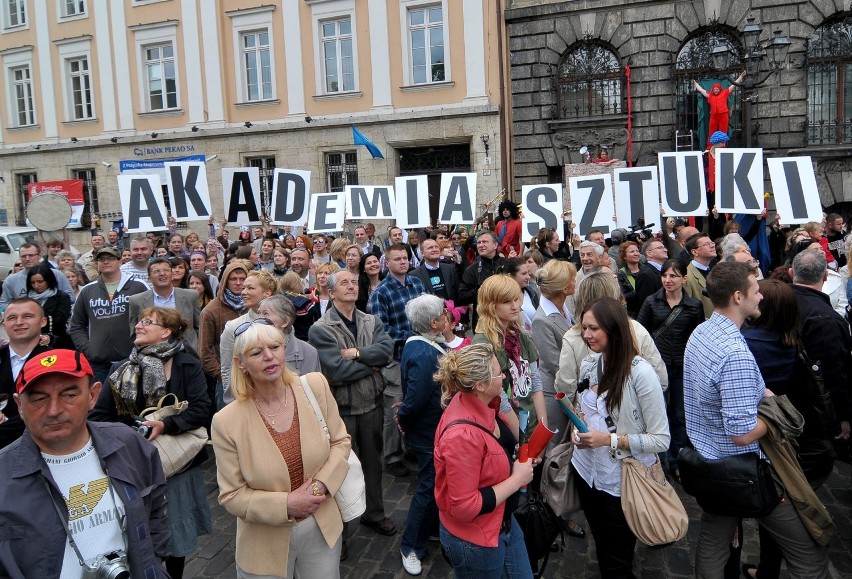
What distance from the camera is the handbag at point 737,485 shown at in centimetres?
291

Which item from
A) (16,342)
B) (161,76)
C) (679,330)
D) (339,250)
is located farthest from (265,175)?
(679,330)

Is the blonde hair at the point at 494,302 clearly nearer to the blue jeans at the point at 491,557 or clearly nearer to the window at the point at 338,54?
the blue jeans at the point at 491,557

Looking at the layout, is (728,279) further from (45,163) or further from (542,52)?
(45,163)

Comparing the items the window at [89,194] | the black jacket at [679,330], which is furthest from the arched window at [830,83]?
the window at [89,194]

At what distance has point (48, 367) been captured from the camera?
2090 mm

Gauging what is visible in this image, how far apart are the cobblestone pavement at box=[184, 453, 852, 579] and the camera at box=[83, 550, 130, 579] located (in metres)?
2.02

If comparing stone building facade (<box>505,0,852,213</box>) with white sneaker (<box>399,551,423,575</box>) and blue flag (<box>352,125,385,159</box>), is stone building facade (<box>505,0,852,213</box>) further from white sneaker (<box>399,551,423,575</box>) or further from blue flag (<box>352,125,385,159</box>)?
white sneaker (<box>399,551,423,575</box>)

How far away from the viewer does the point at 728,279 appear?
3.03 m

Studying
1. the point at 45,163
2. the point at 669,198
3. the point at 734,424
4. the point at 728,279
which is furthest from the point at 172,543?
the point at 45,163

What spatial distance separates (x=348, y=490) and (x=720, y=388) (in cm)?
190

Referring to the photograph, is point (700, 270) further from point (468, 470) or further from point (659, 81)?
point (659, 81)

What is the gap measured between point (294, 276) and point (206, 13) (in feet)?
63.2

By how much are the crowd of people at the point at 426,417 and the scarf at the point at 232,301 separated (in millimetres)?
20

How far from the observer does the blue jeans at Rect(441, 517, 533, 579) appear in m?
2.63
